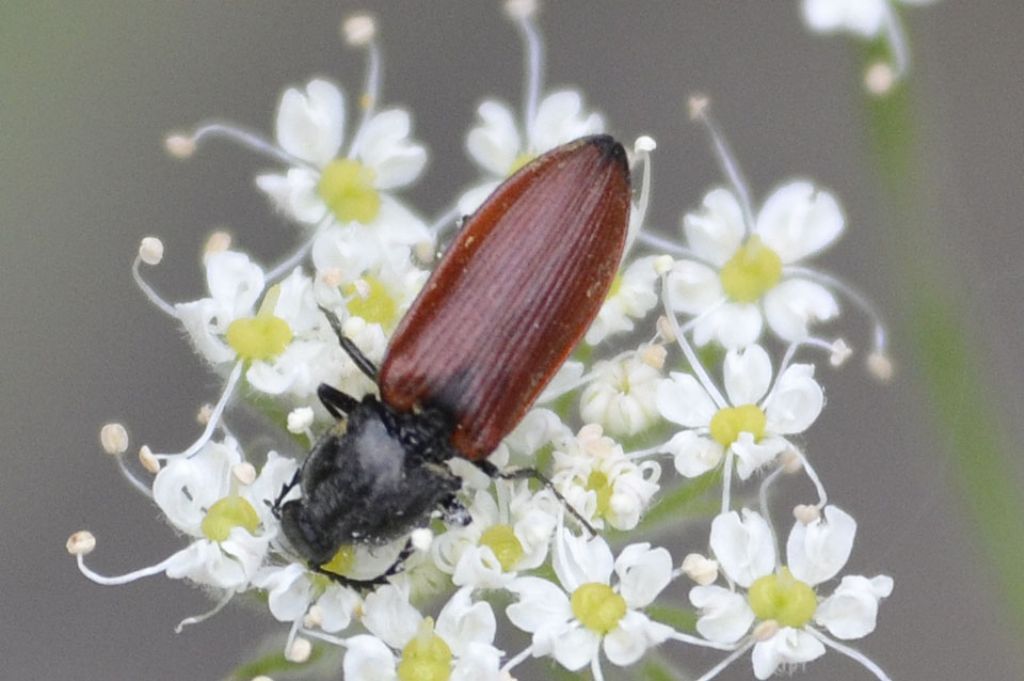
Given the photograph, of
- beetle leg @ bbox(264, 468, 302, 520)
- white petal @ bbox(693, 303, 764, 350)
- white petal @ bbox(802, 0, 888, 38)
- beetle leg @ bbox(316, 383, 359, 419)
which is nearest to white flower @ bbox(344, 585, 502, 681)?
beetle leg @ bbox(264, 468, 302, 520)

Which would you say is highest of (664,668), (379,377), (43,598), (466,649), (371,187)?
(371,187)

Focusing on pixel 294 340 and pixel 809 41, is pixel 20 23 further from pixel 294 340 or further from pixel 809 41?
pixel 809 41

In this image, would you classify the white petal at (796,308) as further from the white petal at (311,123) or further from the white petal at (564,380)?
the white petal at (311,123)

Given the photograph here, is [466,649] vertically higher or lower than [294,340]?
lower

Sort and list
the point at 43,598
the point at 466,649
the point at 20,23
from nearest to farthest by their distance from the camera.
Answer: the point at 466,649
the point at 20,23
the point at 43,598

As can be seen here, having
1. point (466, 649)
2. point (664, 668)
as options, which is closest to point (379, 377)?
point (466, 649)

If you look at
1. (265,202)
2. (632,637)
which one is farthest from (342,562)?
(265,202)

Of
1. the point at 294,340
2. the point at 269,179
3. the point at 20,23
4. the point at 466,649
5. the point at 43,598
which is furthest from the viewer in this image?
the point at 43,598
